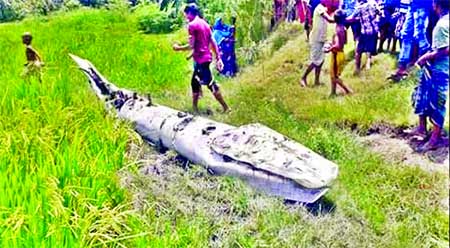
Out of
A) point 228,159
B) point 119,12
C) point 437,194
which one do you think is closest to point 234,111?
point 228,159

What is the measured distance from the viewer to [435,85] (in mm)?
1999

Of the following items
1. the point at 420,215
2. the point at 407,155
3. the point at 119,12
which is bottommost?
the point at 420,215

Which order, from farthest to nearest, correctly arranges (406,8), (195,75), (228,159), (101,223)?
(195,75) → (228,159) → (406,8) → (101,223)

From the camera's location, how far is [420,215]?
209cm

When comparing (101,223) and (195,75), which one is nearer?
(101,223)

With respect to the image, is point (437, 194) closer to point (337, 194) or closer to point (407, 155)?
point (407, 155)

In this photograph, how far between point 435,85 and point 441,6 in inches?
7.9

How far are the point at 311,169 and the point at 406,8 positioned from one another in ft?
1.67

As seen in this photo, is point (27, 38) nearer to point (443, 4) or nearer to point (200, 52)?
point (200, 52)

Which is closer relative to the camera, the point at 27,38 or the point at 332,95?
the point at 332,95

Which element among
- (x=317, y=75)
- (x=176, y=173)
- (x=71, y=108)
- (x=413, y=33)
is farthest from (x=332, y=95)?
(x=71, y=108)

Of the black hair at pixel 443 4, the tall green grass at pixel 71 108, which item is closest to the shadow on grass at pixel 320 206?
the tall green grass at pixel 71 108

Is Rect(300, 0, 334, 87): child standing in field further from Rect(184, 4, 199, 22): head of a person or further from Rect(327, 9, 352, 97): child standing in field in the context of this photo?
Rect(184, 4, 199, 22): head of a person

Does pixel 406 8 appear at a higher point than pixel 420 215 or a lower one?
higher
